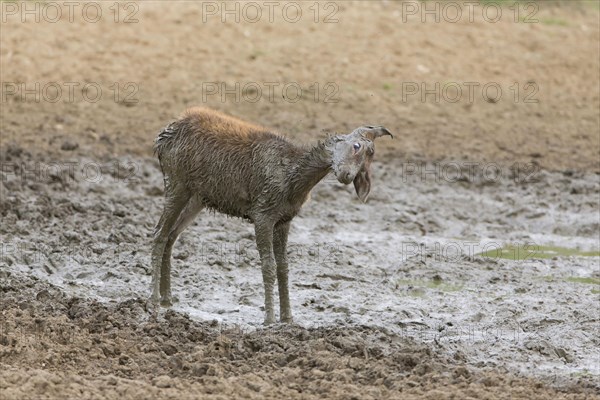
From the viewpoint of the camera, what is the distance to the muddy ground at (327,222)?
28.1 feet

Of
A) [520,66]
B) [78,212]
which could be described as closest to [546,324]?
[78,212]

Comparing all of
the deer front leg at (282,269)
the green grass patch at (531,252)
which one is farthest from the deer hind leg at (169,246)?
the green grass patch at (531,252)

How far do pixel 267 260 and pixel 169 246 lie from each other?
3.54 feet

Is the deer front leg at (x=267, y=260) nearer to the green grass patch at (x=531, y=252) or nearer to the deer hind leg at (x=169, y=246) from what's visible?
the deer hind leg at (x=169, y=246)

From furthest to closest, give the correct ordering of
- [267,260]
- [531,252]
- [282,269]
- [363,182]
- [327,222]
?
[327,222], [531,252], [282,269], [267,260], [363,182]

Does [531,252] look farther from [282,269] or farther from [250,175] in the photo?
[250,175]

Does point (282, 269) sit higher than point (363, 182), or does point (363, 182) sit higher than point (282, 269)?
point (363, 182)

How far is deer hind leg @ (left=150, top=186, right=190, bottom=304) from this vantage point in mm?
10180

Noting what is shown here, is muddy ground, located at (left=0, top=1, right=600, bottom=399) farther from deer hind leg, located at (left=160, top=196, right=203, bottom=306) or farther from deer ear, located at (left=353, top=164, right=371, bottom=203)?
deer ear, located at (left=353, top=164, right=371, bottom=203)

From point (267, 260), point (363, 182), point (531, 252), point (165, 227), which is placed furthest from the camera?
point (531, 252)

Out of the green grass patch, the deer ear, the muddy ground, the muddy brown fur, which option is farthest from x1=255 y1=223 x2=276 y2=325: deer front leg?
the green grass patch

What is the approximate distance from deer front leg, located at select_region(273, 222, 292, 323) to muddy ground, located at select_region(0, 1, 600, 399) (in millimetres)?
132

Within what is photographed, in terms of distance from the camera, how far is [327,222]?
13.2m

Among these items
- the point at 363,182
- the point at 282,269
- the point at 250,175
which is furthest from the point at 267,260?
the point at 363,182
